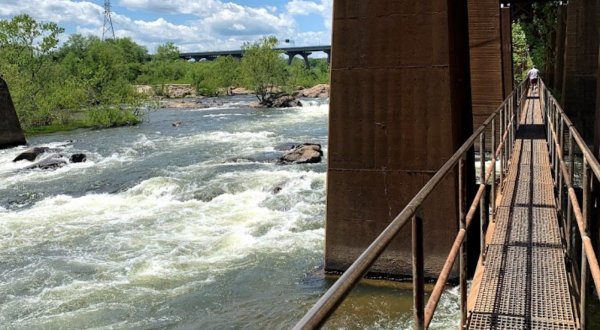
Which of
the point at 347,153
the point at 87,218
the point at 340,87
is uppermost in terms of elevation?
the point at 340,87

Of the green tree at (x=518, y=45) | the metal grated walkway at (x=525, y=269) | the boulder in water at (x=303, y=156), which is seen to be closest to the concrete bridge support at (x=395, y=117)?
the metal grated walkway at (x=525, y=269)

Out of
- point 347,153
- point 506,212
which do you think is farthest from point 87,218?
point 506,212

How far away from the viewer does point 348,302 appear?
742 centimetres

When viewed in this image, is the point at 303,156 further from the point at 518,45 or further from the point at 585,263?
the point at 518,45

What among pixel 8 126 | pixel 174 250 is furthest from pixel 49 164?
pixel 174 250

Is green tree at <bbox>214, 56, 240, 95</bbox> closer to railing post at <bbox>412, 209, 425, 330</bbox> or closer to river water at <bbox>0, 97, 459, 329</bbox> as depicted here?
river water at <bbox>0, 97, 459, 329</bbox>

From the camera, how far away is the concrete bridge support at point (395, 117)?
749 cm

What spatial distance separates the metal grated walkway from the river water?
1.56 m

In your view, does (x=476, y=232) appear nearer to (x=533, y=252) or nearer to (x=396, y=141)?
(x=396, y=141)

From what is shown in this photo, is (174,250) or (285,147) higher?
(285,147)

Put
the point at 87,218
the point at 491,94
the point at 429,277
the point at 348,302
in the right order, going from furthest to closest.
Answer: the point at 491,94, the point at 87,218, the point at 429,277, the point at 348,302

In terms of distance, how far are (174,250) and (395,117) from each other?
498 centimetres

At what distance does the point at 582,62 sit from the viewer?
1859cm

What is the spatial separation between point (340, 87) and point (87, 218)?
835 cm
